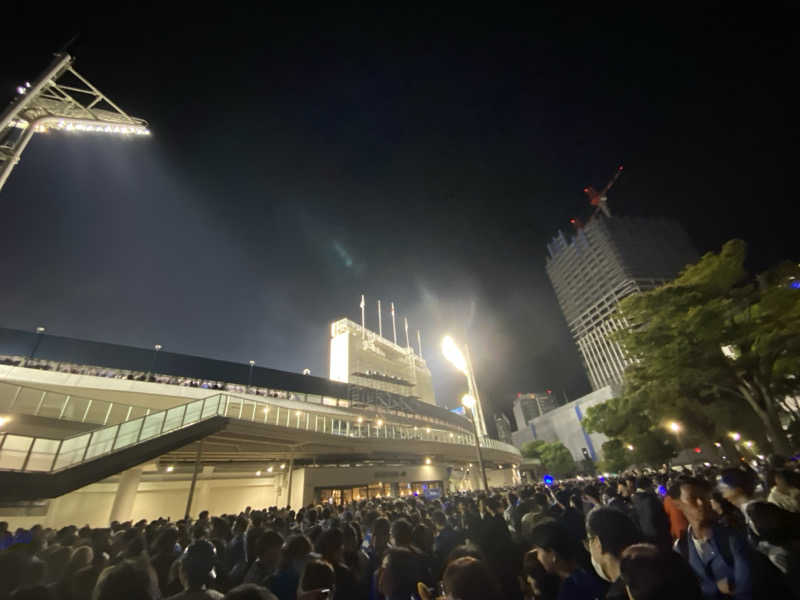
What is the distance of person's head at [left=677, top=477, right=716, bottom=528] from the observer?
3018 millimetres

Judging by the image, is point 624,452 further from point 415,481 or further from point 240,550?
point 240,550

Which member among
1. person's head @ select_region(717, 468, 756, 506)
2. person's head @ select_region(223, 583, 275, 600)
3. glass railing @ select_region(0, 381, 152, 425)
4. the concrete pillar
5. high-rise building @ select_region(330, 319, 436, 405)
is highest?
high-rise building @ select_region(330, 319, 436, 405)

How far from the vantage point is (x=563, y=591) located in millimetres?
2203

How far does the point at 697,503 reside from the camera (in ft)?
10.0

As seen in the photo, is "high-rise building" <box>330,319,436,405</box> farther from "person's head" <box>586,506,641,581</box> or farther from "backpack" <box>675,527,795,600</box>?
"backpack" <box>675,527,795,600</box>

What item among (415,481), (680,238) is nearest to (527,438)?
(415,481)

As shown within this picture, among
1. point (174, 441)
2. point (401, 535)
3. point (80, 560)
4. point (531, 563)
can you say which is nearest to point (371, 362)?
point (174, 441)

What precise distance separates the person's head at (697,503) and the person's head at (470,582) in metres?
2.74

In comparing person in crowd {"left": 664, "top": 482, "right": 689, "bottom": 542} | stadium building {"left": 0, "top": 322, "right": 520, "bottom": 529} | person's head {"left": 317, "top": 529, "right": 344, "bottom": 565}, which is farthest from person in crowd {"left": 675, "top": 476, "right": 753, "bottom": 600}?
stadium building {"left": 0, "top": 322, "right": 520, "bottom": 529}

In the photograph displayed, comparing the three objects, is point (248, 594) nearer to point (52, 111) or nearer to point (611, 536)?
point (611, 536)

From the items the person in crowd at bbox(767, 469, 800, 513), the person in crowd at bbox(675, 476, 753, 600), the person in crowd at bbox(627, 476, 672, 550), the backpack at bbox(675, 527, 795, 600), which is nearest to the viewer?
the backpack at bbox(675, 527, 795, 600)

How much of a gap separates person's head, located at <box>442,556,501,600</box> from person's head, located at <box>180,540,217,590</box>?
2572 millimetres

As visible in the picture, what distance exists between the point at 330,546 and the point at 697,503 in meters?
3.64

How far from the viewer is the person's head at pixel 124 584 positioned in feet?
7.19
